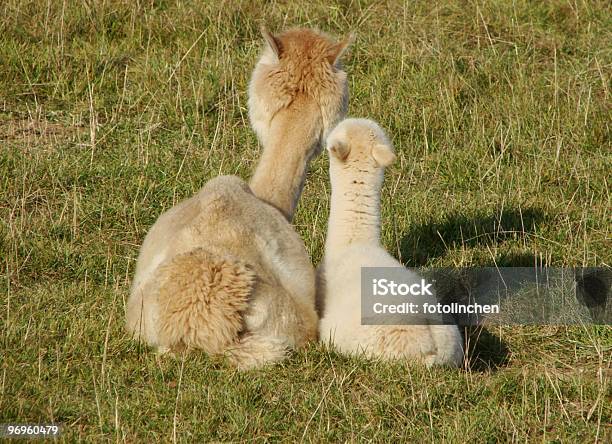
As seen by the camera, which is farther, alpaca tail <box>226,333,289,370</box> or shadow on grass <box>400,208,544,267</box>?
shadow on grass <box>400,208,544,267</box>

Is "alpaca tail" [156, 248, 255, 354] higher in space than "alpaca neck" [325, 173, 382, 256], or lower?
lower

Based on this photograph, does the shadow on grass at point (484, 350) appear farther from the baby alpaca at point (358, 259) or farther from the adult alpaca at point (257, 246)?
the adult alpaca at point (257, 246)

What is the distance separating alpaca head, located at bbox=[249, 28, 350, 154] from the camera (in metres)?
6.62

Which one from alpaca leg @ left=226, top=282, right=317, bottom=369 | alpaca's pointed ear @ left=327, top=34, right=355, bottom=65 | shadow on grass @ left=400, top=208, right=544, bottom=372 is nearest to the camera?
alpaca leg @ left=226, top=282, right=317, bottom=369

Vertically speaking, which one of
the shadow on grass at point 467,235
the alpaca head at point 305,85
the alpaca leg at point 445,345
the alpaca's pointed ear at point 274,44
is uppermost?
the alpaca's pointed ear at point 274,44

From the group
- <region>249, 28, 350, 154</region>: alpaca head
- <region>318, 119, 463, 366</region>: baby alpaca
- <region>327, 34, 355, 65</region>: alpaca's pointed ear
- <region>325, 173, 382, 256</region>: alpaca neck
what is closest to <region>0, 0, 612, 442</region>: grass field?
<region>318, 119, 463, 366</region>: baby alpaca

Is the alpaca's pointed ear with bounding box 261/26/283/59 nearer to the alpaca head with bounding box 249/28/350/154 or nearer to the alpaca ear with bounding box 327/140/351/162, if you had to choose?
the alpaca head with bounding box 249/28/350/154

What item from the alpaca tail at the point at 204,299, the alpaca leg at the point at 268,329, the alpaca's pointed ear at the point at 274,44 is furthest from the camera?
the alpaca's pointed ear at the point at 274,44

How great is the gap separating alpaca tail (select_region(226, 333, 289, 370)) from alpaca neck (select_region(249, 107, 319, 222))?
46.7 inches

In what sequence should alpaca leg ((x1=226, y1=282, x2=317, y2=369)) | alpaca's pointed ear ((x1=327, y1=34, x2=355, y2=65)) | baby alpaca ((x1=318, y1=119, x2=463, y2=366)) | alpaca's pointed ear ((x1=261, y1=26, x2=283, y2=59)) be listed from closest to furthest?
1. alpaca leg ((x1=226, y1=282, x2=317, y2=369))
2. baby alpaca ((x1=318, y1=119, x2=463, y2=366))
3. alpaca's pointed ear ((x1=261, y1=26, x2=283, y2=59))
4. alpaca's pointed ear ((x1=327, y1=34, x2=355, y2=65))

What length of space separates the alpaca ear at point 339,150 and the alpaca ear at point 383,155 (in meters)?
Answer: 0.16

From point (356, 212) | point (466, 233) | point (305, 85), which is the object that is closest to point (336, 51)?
point (305, 85)

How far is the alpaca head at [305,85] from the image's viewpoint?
6625mm

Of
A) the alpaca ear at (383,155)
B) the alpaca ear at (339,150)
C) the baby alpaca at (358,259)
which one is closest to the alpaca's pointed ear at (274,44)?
the baby alpaca at (358,259)
